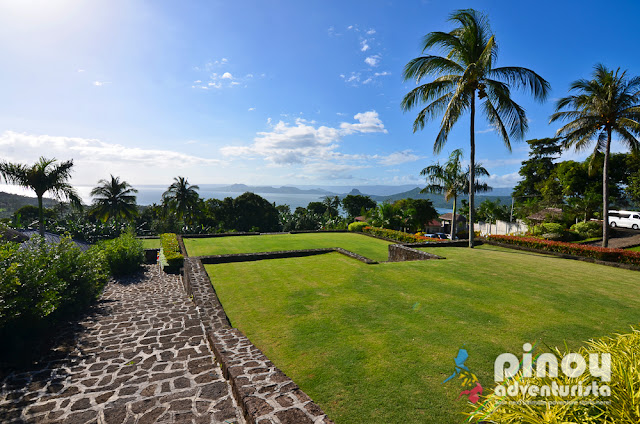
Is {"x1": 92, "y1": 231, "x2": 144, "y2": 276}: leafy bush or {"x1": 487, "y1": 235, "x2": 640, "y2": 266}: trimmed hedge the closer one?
{"x1": 487, "y1": 235, "x2": 640, "y2": 266}: trimmed hedge

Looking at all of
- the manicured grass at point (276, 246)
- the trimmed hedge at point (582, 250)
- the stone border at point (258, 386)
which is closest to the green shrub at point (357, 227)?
the manicured grass at point (276, 246)

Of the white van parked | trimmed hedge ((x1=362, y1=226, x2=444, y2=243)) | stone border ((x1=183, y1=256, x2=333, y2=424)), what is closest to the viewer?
stone border ((x1=183, y1=256, x2=333, y2=424))

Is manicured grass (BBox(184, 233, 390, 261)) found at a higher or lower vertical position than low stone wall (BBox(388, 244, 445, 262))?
lower

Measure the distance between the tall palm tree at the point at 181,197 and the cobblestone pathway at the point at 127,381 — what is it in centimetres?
3483

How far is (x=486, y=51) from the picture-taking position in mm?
12797

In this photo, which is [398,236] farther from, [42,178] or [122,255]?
[42,178]

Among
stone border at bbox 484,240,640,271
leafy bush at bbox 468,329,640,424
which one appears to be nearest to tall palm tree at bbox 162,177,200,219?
stone border at bbox 484,240,640,271

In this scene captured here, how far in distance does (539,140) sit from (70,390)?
59.9 m

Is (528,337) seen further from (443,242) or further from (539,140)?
(539,140)

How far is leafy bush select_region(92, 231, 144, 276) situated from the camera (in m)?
15.1

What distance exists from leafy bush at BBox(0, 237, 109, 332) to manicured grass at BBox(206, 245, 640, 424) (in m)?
3.67

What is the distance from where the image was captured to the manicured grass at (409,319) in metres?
4.14

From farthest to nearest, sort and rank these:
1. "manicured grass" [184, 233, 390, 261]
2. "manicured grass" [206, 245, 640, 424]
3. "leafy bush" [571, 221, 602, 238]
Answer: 1. "leafy bush" [571, 221, 602, 238]
2. "manicured grass" [184, 233, 390, 261]
3. "manicured grass" [206, 245, 640, 424]

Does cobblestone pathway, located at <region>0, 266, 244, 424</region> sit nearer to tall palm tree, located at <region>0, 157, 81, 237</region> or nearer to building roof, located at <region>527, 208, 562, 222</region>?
tall palm tree, located at <region>0, 157, 81, 237</region>
